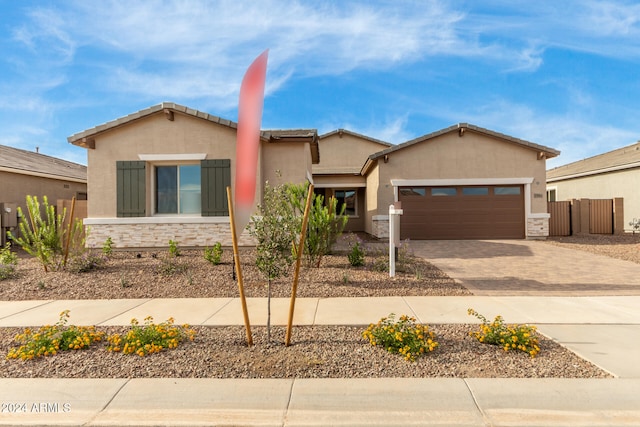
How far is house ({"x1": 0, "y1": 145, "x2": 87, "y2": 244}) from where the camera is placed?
555 inches

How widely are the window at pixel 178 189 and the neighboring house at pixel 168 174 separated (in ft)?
0.11

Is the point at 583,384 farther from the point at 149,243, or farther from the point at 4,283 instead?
the point at 149,243

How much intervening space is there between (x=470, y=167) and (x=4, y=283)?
15574 millimetres

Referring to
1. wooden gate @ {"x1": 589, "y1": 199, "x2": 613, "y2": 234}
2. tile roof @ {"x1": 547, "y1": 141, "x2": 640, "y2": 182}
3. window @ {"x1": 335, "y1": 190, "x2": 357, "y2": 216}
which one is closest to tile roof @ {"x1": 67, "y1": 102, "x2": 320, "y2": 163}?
Result: window @ {"x1": 335, "y1": 190, "x2": 357, "y2": 216}

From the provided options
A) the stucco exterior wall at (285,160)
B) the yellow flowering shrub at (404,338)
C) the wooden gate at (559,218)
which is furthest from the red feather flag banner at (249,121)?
the wooden gate at (559,218)

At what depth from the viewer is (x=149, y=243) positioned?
10.9 metres

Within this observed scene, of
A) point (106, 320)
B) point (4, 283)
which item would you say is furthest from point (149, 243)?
point (106, 320)

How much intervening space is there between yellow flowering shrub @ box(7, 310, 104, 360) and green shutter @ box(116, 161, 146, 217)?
704 cm

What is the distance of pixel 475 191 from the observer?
14.9m

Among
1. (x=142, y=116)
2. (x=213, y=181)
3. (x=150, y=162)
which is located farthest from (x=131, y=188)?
(x=213, y=181)

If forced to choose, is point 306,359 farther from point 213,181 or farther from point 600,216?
point 600,216

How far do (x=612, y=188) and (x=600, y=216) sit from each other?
12.5ft

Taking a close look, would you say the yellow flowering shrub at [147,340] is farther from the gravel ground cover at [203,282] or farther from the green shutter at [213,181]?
the green shutter at [213,181]

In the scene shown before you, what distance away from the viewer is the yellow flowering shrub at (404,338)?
3.83 m
